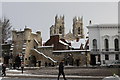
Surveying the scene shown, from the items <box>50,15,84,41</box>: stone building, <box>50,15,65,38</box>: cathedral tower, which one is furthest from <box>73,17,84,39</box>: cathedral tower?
<box>50,15,65,38</box>: cathedral tower

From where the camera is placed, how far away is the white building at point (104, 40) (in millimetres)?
54188

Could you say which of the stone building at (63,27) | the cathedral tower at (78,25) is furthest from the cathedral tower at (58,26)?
the cathedral tower at (78,25)

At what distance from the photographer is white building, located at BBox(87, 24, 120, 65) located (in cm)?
5419

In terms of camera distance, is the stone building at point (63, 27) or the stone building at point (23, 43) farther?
the stone building at point (63, 27)

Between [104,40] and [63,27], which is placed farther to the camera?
[63,27]

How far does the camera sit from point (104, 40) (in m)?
55.5

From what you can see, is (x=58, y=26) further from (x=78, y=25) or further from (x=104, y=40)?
(x=104, y=40)

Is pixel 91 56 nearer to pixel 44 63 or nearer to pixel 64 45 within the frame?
pixel 64 45

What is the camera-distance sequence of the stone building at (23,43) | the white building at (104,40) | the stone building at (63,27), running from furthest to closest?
the stone building at (63,27), the white building at (104,40), the stone building at (23,43)

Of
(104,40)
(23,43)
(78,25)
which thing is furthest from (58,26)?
(23,43)

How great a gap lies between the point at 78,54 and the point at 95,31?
8.68 meters

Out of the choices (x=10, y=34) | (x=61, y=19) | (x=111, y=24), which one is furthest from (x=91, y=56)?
(x=61, y=19)

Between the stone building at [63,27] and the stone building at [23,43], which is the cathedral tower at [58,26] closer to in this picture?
the stone building at [63,27]

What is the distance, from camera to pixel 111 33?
2184 inches
